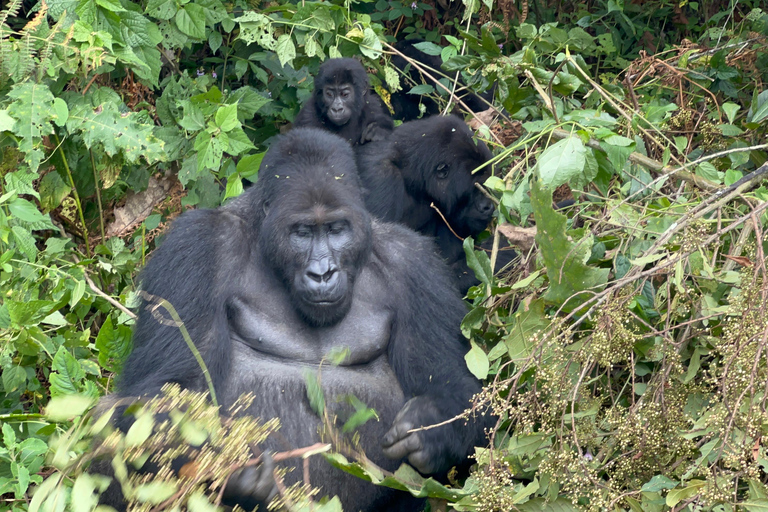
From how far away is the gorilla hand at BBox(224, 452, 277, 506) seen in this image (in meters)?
2.49

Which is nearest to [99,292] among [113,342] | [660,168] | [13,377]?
[113,342]

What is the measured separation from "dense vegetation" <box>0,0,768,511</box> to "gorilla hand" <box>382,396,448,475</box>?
0.07m

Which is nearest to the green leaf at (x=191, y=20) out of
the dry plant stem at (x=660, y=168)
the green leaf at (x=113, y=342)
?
the green leaf at (x=113, y=342)

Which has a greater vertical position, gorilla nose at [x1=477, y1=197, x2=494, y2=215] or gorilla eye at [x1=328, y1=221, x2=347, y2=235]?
gorilla eye at [x1=328, y1=221, x2=347, y2=235]

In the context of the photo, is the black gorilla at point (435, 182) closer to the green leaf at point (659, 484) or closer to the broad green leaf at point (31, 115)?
the broad green leaf at point (31, 115)

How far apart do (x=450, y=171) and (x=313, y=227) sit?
6.04 ft

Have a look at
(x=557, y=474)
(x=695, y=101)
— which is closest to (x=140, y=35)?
(x=695, y=101)

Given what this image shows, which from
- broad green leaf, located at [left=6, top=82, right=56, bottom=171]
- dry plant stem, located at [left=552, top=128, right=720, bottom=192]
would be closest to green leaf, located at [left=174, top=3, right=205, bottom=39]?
broad green leaf, located at [left=6, top=82, right=56, bottom=171]

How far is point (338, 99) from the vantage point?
19.0 ft

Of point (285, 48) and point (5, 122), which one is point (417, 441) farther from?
point (285, 48)

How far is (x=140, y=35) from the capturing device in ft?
13.8

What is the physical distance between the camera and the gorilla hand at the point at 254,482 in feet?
8.18

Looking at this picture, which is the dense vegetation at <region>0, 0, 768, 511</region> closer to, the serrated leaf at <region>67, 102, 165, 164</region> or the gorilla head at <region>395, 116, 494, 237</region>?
the serrated leaf at <region>67, 102, 165, 164</region>

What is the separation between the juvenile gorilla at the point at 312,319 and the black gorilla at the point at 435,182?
1381 millimetres
